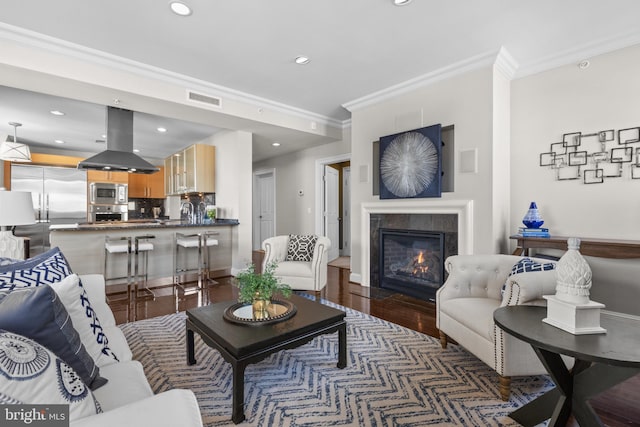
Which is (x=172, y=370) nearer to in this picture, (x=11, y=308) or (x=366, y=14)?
(x=11, y=308)

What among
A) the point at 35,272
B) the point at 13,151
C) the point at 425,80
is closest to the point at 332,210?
the point at 425,80

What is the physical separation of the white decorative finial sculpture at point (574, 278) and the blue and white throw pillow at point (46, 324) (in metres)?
1.99

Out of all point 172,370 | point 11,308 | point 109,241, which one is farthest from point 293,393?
point 109,241

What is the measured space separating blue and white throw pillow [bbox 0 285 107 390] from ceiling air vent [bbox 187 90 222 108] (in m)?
3.22

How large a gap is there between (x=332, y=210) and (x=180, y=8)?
4.71m

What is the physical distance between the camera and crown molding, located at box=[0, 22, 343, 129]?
272 centimetres

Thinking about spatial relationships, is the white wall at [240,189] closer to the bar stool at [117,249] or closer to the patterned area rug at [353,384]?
the bar stool at [117,249]

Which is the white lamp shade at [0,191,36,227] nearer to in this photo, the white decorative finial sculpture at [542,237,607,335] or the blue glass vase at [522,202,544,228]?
the white decorative finial sculpture at [542,237,607,335]

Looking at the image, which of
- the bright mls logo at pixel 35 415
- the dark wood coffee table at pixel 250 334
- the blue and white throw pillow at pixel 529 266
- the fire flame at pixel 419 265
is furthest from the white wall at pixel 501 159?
the bright mls logo at pixel 35 415

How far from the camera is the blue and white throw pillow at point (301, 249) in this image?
3926 mm

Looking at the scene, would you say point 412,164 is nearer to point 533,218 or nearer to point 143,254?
point 533,218

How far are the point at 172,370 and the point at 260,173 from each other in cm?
618

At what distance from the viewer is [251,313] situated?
211 cm

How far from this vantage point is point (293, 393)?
1.87 meters
